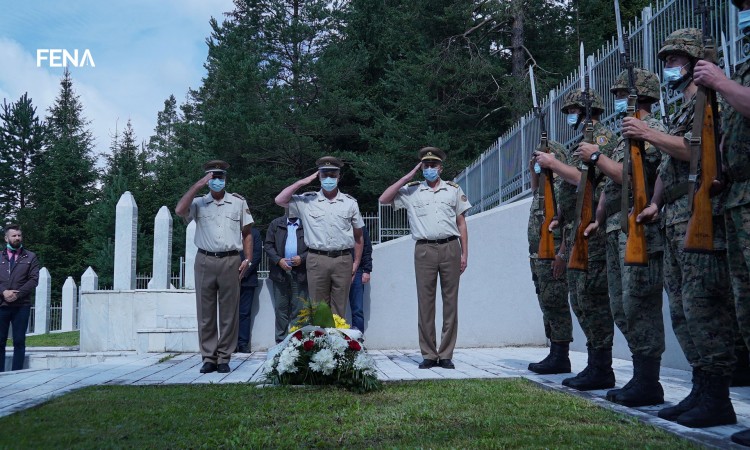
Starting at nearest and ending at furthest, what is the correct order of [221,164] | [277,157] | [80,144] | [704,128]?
[704,128] < [221,164] < [277,157] < [80,144]

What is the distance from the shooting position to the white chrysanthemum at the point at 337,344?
675 cm

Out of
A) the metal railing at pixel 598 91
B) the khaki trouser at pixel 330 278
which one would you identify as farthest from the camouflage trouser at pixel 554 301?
the khaki trouser at pixel 330 278

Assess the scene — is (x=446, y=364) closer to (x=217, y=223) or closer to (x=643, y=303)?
(x=217, y=223)

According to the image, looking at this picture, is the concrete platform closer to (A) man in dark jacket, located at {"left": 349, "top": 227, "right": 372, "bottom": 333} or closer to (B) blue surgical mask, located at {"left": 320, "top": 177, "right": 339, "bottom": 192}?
(A) man in dark jacket, located at {"left": 349, "top": 227, "right": 372, "bottom": 333}

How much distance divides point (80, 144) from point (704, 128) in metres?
55.4

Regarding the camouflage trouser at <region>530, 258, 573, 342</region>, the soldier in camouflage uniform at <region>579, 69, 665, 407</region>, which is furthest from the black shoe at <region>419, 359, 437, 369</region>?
the soldier in camouflage uniform at <region>579, 69, 665, 407</region>

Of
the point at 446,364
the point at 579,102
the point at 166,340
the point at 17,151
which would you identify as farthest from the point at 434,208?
the point at 17,151

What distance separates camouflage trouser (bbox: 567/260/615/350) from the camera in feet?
20.9

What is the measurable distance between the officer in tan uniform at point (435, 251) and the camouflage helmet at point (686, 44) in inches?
159

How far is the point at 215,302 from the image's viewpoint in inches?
340

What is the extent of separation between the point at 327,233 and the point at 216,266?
1.23 metres

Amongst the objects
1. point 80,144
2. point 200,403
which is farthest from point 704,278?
point 80,144

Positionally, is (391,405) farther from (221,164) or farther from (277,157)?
(277,157)

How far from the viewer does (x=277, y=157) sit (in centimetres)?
3081
